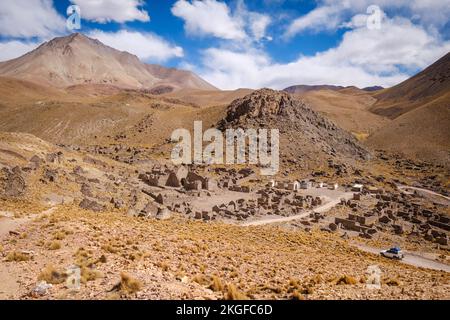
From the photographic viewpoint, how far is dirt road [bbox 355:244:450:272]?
76.2 ft

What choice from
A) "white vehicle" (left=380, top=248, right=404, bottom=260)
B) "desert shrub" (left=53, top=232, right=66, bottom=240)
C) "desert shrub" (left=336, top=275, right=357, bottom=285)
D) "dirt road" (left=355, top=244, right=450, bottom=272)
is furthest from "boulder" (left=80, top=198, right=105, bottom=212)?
"white vehicle" (left=380, top=248, right=404, bottom=260)

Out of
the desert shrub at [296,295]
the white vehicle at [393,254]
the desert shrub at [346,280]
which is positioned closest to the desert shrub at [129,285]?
the desert shrub at [296,295]

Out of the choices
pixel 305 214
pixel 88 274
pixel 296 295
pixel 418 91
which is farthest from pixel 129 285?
pixel 418 91

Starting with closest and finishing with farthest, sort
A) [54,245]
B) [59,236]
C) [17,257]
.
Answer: [17,257] < [54,245] < [59,236]

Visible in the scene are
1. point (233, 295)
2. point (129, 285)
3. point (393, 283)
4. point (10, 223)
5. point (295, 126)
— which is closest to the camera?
point (129, 285)

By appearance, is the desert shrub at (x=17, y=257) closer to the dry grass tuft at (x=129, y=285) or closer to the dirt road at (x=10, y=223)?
the dirt road at (x=10, y=223)

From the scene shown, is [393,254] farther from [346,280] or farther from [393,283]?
[346,280]

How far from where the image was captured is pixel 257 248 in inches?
689

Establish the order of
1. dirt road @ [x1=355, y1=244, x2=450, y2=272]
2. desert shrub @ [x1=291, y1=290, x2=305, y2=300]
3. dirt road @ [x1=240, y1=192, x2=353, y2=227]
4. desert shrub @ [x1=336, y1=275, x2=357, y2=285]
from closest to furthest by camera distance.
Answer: desert shrub @ [x1=291, y1=290, x2=305, y2=300] → desert shrub @ [x1=336, y1=275, x2=357, y2=285] → dirt road @ [x1=355, y1=244, x2=450, y2=272] → dirt road @ [x1=240, y1=192, x2=353, y2=227]

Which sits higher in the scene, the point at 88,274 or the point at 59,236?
the point at 59,236

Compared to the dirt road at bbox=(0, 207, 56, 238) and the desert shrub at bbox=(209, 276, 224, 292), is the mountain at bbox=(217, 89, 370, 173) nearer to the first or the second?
the dirt road at bbox=(0, 207, 56, 238)

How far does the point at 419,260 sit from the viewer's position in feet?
81.4

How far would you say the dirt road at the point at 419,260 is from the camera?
76.2ft
